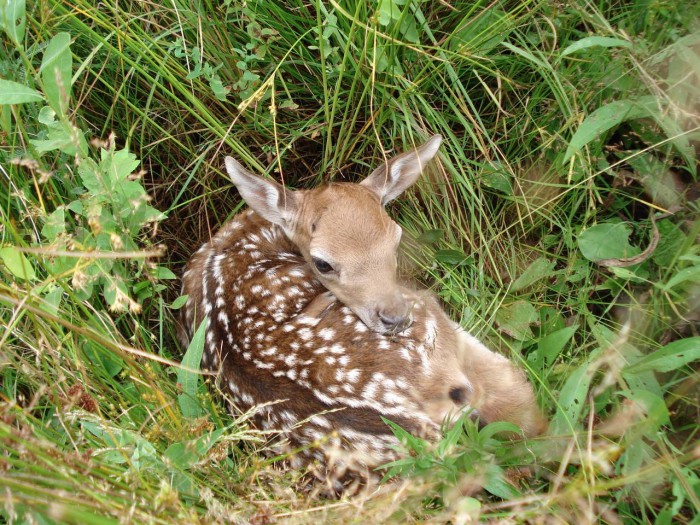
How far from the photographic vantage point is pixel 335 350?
104 inches

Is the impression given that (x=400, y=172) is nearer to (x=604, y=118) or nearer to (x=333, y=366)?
(x=604, y=118)

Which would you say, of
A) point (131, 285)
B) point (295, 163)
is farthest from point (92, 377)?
point (295, 163)

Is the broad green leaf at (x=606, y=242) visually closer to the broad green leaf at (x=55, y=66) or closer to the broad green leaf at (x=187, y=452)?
the broad green leaf at (x=187, y=452)

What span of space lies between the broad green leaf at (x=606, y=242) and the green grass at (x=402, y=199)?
0.04 ft

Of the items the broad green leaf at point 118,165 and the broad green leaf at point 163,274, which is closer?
the broad green leaf at point 118,165

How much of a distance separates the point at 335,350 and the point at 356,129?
1.41m

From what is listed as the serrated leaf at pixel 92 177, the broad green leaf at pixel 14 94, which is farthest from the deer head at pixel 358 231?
the broad green leaf at pixel 14 94

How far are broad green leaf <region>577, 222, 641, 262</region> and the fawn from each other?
68 cm

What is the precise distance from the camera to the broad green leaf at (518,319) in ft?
10.1

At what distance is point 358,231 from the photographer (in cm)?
300

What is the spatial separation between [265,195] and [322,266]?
1.65 ft

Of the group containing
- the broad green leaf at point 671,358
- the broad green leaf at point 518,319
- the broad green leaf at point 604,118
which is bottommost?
the broad green leaf at point 518,319

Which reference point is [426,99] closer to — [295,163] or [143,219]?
[295,163]

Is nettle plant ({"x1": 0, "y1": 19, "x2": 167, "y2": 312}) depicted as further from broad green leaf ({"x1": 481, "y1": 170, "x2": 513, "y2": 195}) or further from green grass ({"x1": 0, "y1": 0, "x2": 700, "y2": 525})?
broad green leaf ({"x1": 481, "y1": 170, "x2": 513, "y2": 195})
